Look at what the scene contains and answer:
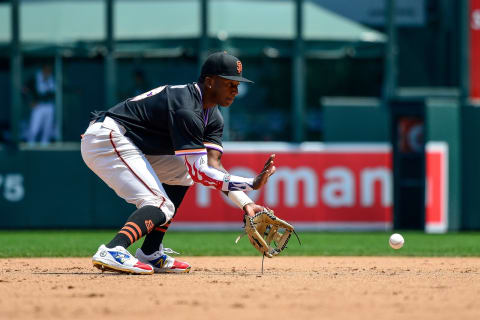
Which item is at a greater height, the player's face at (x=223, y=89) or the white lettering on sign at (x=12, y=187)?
the player's face at (x=223, y=89)

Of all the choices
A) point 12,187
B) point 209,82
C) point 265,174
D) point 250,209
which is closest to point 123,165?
point 209,82

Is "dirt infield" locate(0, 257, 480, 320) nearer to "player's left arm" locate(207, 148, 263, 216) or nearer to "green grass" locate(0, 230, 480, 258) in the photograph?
"player's left arm" locate(207, 148, 263, 216)

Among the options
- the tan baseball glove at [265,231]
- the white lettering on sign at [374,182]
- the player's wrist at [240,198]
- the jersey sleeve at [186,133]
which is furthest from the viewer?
the white lettering on sign at [374,182]

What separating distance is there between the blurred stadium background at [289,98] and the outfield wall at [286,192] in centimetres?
2

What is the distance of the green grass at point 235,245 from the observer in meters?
10.2

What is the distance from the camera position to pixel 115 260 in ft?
22.5

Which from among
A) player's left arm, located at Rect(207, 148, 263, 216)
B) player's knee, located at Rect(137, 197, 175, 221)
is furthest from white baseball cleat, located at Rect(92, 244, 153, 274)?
player's left arm, located at Rect(207, 148, 263, 216)

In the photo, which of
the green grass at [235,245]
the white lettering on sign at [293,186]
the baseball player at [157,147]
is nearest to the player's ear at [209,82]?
the baseball player at [157,147]

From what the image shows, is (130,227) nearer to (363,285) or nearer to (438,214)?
(363,285)

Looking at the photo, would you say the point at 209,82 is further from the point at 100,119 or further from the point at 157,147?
the point at 100,119

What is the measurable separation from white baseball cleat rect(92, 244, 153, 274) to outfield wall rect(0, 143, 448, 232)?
6998 millimetres

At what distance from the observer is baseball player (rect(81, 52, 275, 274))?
680 cm

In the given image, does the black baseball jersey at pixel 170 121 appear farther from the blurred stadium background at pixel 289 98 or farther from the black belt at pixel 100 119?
the blurred stadium background at pixel 289 98

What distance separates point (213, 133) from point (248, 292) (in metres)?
1.66
